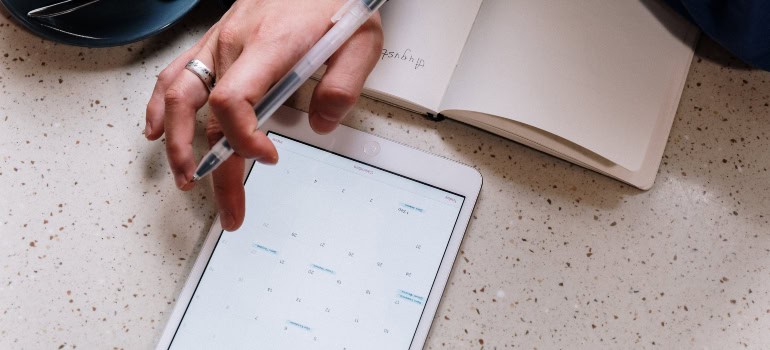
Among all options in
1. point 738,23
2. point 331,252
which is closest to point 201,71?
point 331,252

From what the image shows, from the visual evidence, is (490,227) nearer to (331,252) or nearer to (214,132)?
(331,252)

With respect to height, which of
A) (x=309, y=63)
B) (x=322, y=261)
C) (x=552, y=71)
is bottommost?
(x=322, y=261)

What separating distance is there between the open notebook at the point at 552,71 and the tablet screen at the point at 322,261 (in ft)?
0.28

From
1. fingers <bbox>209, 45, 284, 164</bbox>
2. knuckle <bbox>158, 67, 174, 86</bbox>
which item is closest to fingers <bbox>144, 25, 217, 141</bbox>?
knuckle <bbox>158, 67, 174, 86</bbox>

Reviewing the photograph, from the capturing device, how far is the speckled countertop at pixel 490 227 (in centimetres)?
56

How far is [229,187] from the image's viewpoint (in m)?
0.52

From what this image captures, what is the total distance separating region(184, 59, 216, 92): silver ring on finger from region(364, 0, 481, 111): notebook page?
0.44 ft

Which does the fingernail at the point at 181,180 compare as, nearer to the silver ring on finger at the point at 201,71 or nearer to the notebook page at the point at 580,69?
the silver ring on finger at the point at 201,71

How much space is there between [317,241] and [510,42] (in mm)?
240

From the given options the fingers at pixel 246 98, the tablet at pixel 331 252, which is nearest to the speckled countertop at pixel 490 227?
the tablet at pixel 331 252

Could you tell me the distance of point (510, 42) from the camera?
23.1 inches

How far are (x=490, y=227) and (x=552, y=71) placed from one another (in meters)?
0.14

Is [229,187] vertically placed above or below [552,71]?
below

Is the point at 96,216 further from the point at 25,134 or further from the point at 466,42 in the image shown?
the point at 466,42
